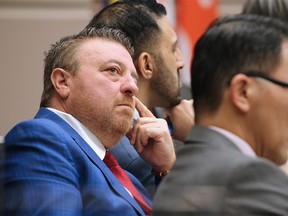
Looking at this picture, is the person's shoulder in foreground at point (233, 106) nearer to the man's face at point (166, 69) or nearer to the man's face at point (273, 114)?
the man's face at point (273, 114)

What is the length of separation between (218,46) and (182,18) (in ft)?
13.1

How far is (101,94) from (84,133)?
150 mm

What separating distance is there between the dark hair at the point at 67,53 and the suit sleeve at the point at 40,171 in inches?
13.0

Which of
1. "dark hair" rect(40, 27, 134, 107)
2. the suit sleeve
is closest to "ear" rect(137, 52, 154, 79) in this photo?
"dark hair" rect(40, 27, 134, 107)

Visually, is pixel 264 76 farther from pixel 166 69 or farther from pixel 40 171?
pixel 166 69

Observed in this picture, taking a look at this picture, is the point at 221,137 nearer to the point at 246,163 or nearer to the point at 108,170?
the point at 246,163

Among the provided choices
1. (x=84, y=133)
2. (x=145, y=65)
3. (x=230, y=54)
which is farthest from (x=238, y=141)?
(x=145, y=65)

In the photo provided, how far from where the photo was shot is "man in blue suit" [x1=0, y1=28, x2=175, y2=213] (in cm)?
272

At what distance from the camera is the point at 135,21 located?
391cm

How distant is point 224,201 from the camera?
210 cm

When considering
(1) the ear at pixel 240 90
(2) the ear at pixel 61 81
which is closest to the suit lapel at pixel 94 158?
(2) the ear at pixel 61 81

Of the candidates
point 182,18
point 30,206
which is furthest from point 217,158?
point 182,18

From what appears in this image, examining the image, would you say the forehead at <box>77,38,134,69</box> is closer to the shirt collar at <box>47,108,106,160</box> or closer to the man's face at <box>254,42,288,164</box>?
the shirt collar at <box>47,108,106,160</box>

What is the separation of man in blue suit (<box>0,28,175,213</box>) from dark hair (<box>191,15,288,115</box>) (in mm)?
546
